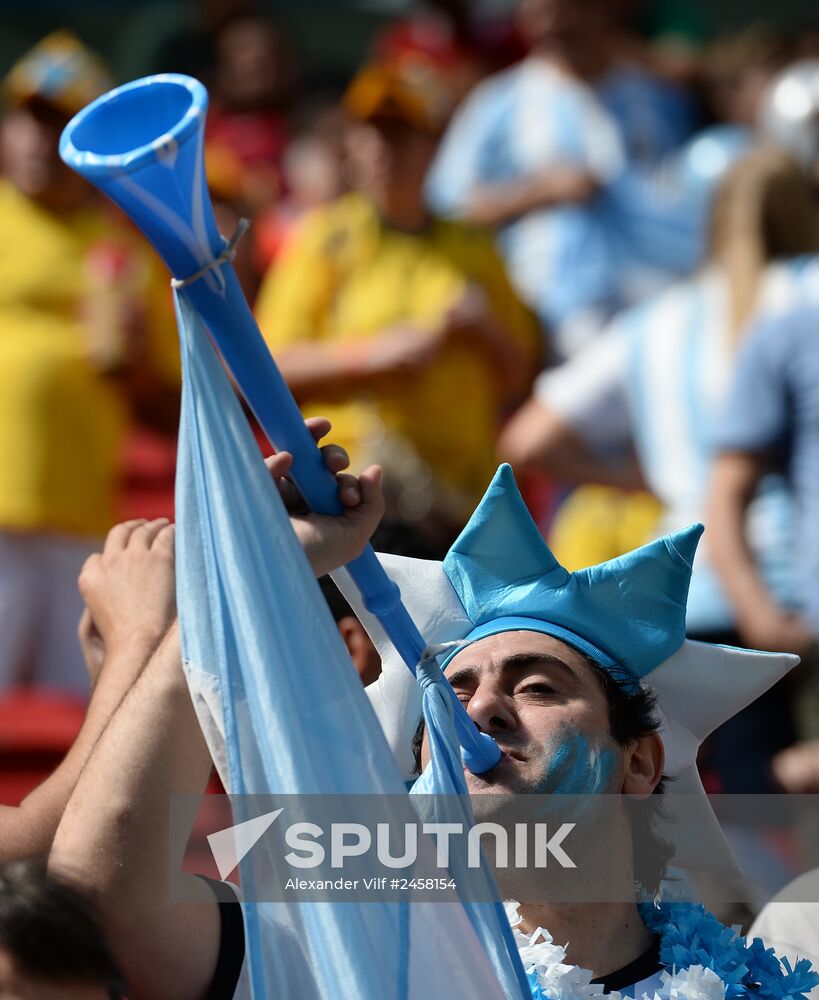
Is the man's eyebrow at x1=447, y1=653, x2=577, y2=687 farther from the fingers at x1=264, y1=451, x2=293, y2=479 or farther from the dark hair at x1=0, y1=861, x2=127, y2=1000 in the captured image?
the dark hair at x1=0, y1=861, x2=127, y2=1000

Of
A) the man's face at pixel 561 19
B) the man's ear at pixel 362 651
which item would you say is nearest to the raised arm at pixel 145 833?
the man's ear at pixel 362 651

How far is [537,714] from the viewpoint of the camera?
7.39ft

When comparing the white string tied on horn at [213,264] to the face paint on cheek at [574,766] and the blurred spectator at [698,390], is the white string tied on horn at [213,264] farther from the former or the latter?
the blurred spectator at [698,390]

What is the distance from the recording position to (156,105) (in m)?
1.77

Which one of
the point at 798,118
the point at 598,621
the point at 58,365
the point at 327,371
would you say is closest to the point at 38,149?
the point at 58,365

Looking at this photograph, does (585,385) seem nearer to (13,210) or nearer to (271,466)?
(13,210)

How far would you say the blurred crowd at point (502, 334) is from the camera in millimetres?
3828

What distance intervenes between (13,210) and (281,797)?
3243 mm

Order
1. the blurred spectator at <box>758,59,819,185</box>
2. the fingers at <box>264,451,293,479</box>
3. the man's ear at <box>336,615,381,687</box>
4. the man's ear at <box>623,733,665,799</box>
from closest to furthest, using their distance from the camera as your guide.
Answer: the fingers at <box>264,451,293,479</box>
the man's ear at <box>623,733,665,799</box>
the man's ear at <box>336,615,381,687</box>
the blurred spectator at <box>758,59,819,185</box>

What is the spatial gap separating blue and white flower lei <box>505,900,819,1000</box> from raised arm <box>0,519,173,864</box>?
0.56 m

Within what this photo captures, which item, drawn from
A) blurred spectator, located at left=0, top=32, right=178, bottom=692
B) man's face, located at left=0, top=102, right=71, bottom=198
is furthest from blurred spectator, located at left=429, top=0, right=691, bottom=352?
→ man's face, located at left=0, top=102, right=71, bottom=198

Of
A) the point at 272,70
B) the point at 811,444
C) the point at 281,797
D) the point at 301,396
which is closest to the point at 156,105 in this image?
the point at 281,797

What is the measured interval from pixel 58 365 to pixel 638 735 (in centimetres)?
259

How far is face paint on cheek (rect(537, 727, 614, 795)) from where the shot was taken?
221 cm
